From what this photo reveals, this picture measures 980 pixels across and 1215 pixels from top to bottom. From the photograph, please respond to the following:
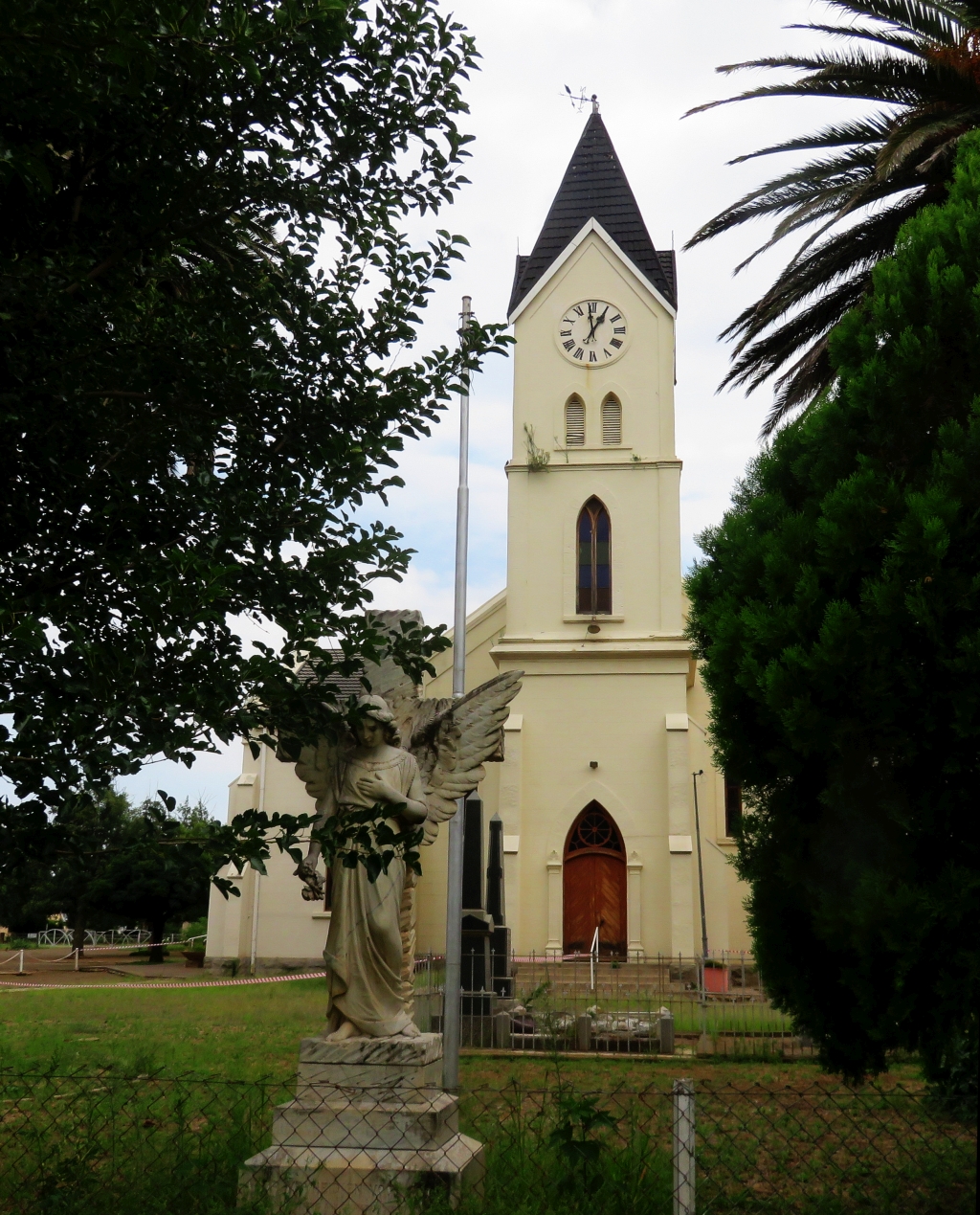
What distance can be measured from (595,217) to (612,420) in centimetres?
569

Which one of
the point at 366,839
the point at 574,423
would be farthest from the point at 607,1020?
the point at 574,423

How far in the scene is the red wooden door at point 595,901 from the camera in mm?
25203

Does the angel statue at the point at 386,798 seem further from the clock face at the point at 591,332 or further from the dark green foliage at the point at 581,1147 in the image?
the clock face at the point at 591,332

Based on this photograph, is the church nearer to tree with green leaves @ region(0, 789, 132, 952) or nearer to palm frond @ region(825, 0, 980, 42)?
palm frond @ region(825, 0, 980, 42)

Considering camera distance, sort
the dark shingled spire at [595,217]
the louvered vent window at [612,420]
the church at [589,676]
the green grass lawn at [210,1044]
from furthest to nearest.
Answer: the dark shingled spire at [595,217] < the louvered vent window at [612,420] < the church at [589,676] < the green grass lawn at [210,1044]

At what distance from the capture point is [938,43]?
1123 cm

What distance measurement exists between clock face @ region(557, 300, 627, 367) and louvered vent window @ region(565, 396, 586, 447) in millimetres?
1053

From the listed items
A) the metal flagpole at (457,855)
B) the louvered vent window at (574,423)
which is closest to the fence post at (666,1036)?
the metal flagpole at (457,855)

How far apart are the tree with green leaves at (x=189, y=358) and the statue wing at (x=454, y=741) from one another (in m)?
1.45

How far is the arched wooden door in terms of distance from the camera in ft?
82.8

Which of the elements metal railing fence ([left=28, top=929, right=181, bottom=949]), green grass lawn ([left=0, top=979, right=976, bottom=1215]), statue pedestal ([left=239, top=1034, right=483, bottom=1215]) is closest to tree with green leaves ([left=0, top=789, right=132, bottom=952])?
green grass lawn ([left=0, top=979, right=976, bottom=1215])

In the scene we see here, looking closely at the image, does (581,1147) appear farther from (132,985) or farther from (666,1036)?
(132,985)

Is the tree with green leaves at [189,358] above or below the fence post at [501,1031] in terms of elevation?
above

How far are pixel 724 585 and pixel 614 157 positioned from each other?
2734 centimetres
